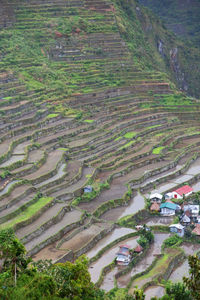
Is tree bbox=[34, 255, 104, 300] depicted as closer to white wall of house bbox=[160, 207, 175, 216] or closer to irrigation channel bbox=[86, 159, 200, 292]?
irrigation channel bbox=[86, 159, 200, 292]

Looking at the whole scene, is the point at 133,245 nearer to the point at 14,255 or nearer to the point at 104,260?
the point at 104,260

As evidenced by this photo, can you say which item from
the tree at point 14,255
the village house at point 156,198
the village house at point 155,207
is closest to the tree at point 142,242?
the village house at point 155,207

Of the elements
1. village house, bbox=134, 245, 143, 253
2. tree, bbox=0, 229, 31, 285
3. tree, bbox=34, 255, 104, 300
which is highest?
Result: tree, bbox=0, 229, 31, 285

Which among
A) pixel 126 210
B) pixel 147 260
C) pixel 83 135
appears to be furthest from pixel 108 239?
pixel 83 135

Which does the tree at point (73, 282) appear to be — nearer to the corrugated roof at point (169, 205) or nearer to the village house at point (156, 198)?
the corrugated roof at point (169, 205)

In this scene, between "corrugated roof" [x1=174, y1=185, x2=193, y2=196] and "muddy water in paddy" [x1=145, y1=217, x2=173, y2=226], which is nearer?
"muddy water in paddy" [x1=145, y1=217, x2=173, y2=226]

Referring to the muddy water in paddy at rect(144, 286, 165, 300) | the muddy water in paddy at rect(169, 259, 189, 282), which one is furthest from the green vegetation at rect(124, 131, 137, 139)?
the muddy water in paddy at rect(144, 286, 165, 300)
